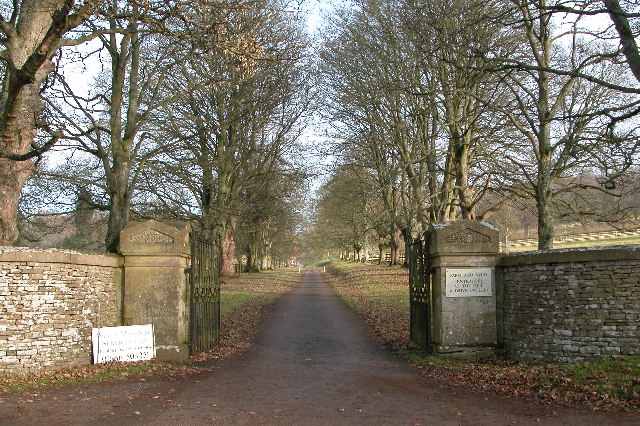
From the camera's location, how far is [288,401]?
7695mm

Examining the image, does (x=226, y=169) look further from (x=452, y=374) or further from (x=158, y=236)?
(x=452, y=374)

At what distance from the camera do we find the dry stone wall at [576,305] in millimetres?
8383

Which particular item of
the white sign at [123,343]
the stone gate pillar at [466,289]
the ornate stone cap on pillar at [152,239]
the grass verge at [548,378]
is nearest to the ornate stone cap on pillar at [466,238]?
the stone gate pillar at [466,289]

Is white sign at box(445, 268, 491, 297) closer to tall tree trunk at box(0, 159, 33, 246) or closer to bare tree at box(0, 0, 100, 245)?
bare tree at box(0, 0, 100, 245)

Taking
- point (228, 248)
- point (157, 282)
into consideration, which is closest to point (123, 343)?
point (157, 282)

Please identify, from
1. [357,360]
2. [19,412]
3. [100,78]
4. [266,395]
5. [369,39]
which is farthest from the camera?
[369,39]

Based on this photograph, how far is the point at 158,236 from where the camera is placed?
36.2 ft

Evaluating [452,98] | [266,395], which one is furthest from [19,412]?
[452,98]

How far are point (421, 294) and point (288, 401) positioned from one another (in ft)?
17.3

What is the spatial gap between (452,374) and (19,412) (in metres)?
6.45

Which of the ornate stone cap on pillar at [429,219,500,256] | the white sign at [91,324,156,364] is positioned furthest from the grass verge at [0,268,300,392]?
the ornate stone cap on pillar at [429,219,500,256]

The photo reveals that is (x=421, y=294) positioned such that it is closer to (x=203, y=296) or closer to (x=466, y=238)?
(x=466, y=238)

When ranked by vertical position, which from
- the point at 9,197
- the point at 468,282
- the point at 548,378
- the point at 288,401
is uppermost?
the point at 9,197

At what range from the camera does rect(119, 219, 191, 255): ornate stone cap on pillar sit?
11.0 metres
